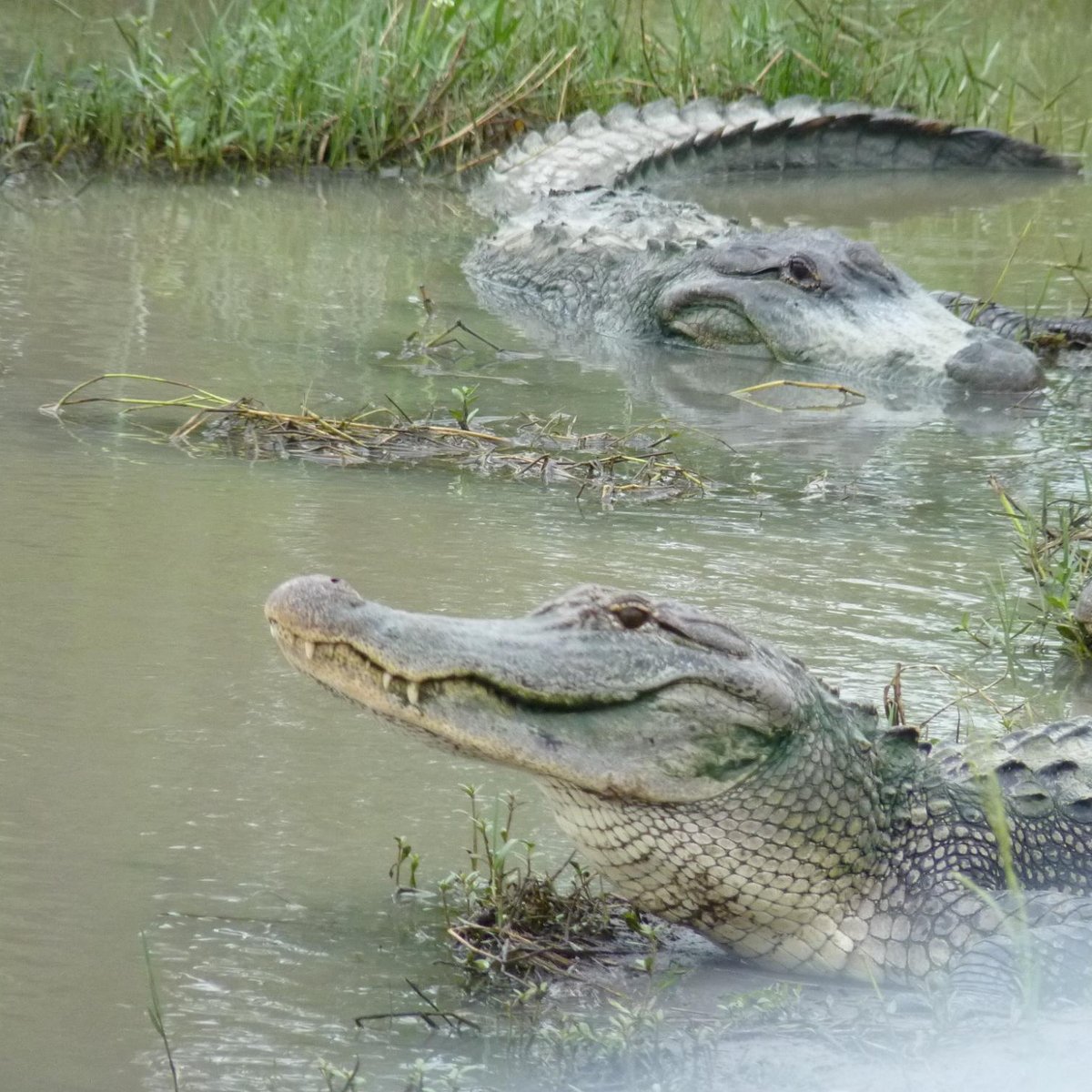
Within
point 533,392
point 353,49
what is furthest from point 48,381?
point 353,49

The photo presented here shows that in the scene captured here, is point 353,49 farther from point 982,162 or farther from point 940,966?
point 940,966

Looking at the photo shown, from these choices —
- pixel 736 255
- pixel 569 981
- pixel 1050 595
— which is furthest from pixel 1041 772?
pixel 736 255

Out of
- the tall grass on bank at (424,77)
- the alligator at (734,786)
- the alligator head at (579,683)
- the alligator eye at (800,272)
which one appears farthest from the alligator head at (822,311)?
the alligator head at (579,683)

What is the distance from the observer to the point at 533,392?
6.66 meters

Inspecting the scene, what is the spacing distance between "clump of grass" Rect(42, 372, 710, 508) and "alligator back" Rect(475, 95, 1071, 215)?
182 inches

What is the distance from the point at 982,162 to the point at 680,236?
3620 millimetres

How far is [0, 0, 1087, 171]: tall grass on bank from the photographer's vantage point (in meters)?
9.57

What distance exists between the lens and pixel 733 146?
1133 cm

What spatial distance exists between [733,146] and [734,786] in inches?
354

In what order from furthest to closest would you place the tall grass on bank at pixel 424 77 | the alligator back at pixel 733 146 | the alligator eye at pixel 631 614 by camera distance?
1. the alligator back at pixel 733 146
2. the tall grass on bank at pixel 424 77
3. the alligator eye at pixel 631 614

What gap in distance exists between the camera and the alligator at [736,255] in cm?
764

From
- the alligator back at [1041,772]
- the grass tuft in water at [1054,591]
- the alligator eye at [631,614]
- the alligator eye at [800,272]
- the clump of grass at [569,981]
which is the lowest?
the alligator eye at [800,272]

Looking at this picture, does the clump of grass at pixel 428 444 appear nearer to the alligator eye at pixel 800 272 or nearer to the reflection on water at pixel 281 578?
the reflection on water at pixel 281 578

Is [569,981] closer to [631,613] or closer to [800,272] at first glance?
[631,613]
